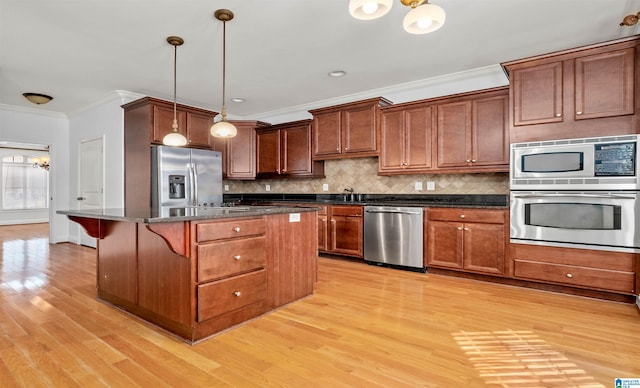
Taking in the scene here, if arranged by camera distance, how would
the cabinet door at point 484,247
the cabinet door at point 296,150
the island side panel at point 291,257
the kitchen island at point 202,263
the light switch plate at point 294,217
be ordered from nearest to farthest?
the kitchen island at point 202,263 → the island side panel at point 291,257 → the light switch plate at point 294,217 → the cabinet door at point 484,247 → the cabinet door at point 296,150

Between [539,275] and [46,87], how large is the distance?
6.46 m

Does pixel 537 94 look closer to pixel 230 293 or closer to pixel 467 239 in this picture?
pixel 467 239

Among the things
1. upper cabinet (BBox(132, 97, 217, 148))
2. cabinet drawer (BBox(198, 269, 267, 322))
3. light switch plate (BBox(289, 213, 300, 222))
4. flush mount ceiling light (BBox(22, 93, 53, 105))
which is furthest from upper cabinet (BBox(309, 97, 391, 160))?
flush mount ceiling light (BBox(22, 93, 53, 105))

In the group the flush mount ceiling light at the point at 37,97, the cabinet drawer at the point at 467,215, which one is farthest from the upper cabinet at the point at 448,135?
the flush mount ceiling light at the point at 37,97

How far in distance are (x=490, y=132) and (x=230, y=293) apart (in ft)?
10.5

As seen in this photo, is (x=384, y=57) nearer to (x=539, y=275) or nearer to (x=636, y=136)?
(x=636, y=136)

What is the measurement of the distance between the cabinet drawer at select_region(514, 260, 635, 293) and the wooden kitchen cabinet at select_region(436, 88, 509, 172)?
1.07 metres

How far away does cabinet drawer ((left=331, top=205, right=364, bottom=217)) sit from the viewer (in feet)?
14.5

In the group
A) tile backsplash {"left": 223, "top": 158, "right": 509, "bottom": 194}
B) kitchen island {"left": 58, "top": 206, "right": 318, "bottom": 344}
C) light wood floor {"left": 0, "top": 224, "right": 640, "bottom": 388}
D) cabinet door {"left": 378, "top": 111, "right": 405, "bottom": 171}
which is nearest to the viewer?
light wood floor {"left": 0, "top": 224, "right": 640, "bottom": 388}

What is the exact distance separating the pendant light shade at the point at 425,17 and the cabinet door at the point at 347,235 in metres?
2.85

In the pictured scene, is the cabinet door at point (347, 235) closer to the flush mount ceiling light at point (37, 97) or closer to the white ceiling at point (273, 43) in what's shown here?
the white ceiling at point (273, 43)

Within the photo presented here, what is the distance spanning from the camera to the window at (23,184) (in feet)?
31.1

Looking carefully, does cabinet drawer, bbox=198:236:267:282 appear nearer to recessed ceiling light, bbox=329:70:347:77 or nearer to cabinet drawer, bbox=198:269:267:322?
cabinet drawer, bbox=198:269:267:322

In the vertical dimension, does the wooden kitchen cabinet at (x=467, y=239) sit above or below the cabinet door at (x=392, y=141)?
below
